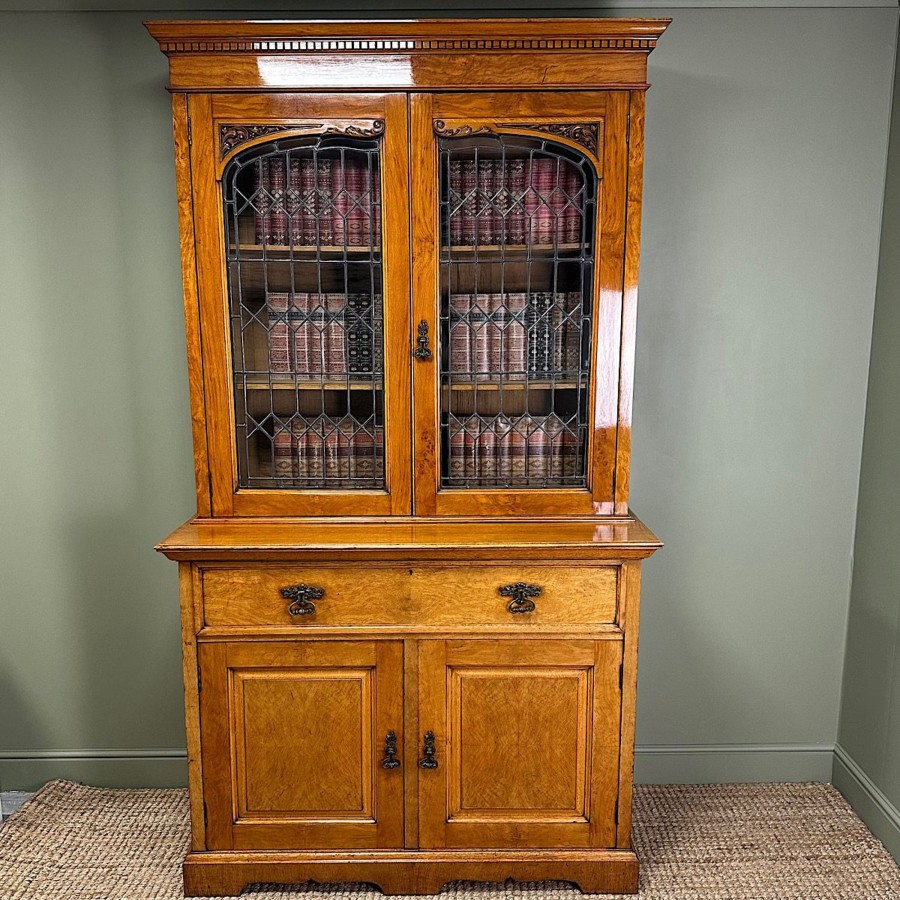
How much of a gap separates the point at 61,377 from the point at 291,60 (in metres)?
1.19

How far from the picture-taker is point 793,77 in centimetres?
225

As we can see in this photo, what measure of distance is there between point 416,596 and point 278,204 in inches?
41.1

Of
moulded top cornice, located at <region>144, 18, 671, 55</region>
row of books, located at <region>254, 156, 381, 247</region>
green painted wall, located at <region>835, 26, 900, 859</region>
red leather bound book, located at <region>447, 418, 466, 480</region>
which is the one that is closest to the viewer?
moulded top cornice, located at <region>144, 18, 671, 55</region>

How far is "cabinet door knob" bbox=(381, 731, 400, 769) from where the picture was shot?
1.96 meters

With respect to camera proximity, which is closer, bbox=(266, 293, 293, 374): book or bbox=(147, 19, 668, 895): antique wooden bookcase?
bbox=(147, 19, 668, 895): antique wooden bookcase

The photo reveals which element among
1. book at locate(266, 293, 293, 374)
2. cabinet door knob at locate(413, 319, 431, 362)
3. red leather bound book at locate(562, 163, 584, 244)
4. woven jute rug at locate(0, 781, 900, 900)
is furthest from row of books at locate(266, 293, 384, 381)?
woven jute rug at locate(0, 781, 900, 900)

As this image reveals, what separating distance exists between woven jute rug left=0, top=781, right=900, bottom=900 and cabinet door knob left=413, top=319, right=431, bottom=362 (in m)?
1.41

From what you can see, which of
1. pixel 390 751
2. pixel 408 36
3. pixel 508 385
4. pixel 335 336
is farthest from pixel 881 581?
pixel 408 36

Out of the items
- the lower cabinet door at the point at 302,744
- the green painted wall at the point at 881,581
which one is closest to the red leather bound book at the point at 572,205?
the green painted wall at the point at 881,581

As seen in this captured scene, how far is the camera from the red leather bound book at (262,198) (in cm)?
193

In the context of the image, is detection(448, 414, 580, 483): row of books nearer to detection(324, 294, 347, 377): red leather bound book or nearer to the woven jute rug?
detection(324, 294, 347, 377): red leather bound book

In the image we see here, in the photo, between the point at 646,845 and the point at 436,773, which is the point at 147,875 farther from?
the point at 646,845

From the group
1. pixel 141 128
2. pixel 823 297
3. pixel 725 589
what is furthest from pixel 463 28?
pixel 725 589

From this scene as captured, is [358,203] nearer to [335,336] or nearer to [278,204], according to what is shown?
[278,204]
